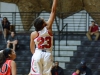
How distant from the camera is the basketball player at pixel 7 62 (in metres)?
7.44

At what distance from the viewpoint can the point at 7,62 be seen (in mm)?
7488

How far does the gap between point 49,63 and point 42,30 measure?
64 cm

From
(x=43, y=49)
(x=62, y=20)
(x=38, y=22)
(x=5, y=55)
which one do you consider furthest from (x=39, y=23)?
(x=62, y=20)

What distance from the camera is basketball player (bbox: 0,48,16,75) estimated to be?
7.44m

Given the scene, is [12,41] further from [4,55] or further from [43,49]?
[4,55]

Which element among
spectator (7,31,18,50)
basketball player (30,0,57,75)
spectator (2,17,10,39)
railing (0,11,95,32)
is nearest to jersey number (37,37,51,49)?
basketball player (30,0,57,75)

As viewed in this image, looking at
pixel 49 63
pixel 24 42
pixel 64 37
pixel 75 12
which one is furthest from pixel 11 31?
pixel 49 63

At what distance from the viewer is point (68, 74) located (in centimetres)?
1684

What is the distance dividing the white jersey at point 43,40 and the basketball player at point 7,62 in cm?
91

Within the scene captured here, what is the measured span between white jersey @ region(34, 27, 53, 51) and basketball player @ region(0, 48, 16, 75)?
35.9 inches

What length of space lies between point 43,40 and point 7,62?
108cm

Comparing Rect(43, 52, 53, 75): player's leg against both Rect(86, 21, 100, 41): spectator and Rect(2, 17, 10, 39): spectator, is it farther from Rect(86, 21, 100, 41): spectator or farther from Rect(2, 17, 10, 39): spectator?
Rect(2, 17, 10, 39): spectator

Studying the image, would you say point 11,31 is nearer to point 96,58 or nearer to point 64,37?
point 64,37

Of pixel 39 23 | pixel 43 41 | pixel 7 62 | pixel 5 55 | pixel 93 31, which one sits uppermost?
pixel 39 23
